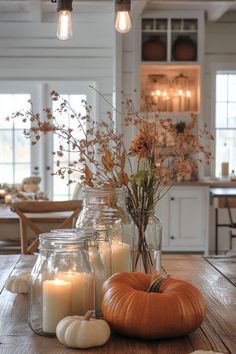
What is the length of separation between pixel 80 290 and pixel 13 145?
646 cm

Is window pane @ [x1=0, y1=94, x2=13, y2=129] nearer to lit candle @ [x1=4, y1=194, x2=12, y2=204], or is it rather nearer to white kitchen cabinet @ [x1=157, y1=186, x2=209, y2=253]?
white kitchen cabinet @ [x1=157, y1=186, x2=209, y2=253]

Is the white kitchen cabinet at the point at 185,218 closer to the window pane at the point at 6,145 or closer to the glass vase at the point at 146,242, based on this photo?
the window pane at the point at 6,145

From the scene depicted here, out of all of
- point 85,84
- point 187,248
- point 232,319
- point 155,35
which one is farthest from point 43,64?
point 232,319

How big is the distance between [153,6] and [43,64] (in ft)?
6.10

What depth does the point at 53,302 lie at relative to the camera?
130cm

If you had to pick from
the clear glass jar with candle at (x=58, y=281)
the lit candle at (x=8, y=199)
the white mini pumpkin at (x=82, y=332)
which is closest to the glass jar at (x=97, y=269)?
the clear glass jar with candle at (x=58, y=281)

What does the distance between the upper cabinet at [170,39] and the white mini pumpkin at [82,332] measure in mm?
5597

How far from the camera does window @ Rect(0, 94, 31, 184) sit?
7574 millimetres

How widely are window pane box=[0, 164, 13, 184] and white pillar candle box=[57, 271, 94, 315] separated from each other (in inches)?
254

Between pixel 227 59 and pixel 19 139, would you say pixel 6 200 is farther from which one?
pixel 227 59

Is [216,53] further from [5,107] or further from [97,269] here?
[97,269]

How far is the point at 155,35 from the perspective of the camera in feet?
21.8

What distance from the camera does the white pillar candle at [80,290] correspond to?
1.31 metres

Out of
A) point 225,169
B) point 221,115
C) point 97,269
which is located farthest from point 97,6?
point 97,269
